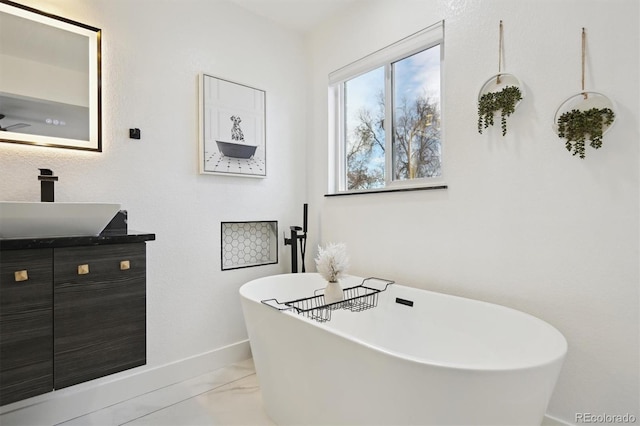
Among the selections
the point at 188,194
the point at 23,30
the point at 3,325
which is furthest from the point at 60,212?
the point at 23,30

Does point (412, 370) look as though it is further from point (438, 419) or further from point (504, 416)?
point (504, 416)

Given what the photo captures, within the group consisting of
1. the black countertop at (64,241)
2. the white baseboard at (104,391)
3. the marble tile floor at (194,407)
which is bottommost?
the marble tile floor at (194,407)

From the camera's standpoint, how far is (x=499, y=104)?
1.77 meters

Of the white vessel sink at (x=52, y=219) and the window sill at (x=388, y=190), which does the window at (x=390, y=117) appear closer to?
the window sill at (x=388, y=190)

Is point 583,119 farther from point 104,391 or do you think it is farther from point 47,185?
point 104,391

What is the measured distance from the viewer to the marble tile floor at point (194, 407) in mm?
1835

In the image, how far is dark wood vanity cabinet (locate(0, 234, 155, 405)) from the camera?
4.33ft

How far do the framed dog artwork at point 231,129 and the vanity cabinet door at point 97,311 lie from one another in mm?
977

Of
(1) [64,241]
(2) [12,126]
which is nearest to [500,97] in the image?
(1) [64,241]

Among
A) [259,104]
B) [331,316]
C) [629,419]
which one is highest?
[259,104]

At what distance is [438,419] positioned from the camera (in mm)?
1096

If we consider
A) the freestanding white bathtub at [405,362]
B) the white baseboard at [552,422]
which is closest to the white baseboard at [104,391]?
the freestanding white bathtub at [405,362]

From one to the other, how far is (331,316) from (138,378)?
126 centimetres

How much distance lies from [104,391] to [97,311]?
82 cm
